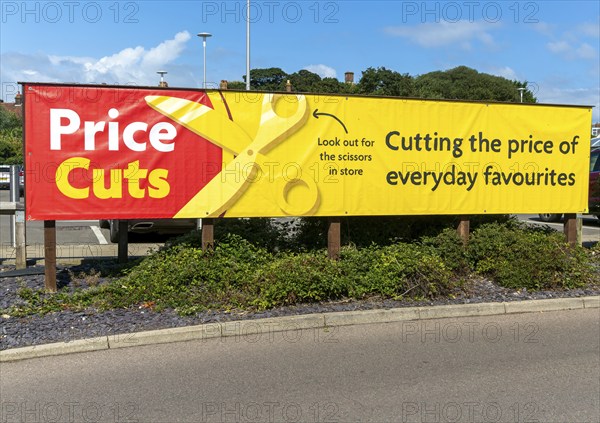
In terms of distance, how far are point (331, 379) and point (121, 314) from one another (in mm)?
→ 2595

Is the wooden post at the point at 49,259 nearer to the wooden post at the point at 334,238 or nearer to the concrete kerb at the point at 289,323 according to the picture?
the concrete kerb at the point at 289,323

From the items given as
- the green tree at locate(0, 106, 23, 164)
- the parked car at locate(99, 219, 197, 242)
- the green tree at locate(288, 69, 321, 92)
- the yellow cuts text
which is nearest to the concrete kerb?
the yellow cuts text

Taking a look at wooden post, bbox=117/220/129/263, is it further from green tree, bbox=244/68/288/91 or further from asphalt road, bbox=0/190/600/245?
green tree, bbox=244/68/288/91

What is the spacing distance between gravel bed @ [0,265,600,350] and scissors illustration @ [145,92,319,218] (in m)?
1.51

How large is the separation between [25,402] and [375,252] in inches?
178

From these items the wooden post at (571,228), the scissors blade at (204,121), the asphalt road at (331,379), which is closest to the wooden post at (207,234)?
the scissors blade at (204,121)

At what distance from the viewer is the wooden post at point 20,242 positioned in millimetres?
8031

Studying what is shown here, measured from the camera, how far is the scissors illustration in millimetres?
7109

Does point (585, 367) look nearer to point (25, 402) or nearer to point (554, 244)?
point (554, 244)

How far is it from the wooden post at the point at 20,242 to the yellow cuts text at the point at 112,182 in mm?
1693

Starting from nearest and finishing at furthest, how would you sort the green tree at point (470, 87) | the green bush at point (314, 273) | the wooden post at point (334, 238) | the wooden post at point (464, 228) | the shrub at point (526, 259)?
the green bush at point (314, 273), the shrub at point (526, 259), the wooden post at point (334, 238), the wooden post at point (464, 228), the green tree at point (470, 87)

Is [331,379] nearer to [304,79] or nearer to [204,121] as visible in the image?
[204,121]

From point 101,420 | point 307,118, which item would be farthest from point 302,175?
point 101,420

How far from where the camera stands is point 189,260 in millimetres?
7047
